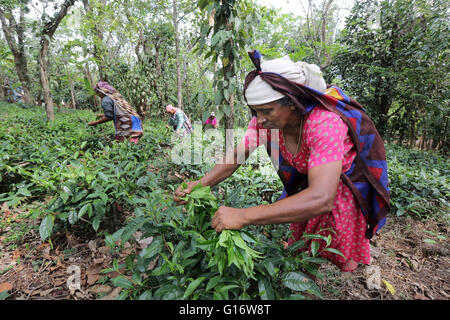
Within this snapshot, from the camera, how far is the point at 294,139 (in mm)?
1428

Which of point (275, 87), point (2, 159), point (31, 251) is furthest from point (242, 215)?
point (2, 159)

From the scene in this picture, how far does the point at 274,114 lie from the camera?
1.22m

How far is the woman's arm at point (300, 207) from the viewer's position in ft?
3.13

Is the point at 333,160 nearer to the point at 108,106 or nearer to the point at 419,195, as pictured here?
the point at 419,195

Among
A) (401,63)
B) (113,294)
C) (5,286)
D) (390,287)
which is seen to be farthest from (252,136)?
(401,63)

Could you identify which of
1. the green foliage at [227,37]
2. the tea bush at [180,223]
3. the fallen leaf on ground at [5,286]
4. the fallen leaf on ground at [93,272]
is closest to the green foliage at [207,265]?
the tea bush at [180,223]

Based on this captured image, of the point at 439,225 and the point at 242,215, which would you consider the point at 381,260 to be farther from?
the point at 242,215

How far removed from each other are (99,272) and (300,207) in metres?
1.66

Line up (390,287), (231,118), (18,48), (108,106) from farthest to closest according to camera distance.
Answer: (18,48), (108,106), (231,118), (390,287)

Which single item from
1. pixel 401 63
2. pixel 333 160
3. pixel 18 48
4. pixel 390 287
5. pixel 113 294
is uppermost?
pixel 18 48

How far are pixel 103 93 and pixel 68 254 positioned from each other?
2729 millimetres

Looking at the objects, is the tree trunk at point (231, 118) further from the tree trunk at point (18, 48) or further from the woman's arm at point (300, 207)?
the tree trunk at point (18, 48)

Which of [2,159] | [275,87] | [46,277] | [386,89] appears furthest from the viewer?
[386,89]

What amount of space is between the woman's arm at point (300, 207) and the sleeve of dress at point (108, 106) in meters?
3.47
